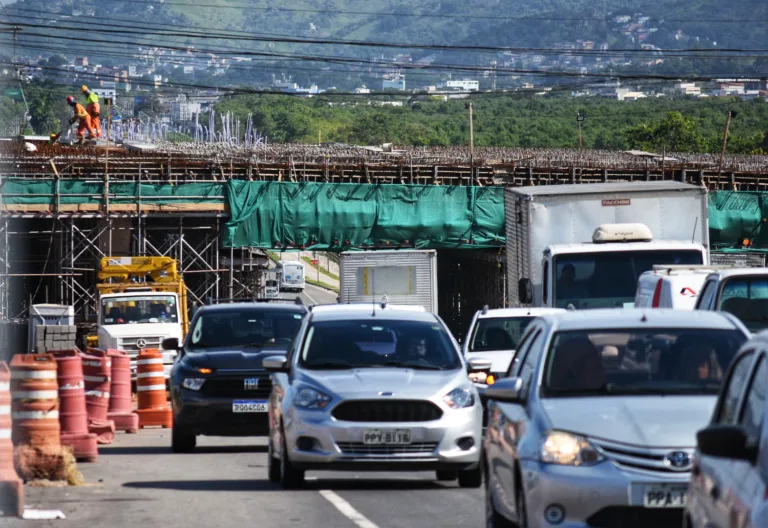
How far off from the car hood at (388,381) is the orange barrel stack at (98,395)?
20.4ft

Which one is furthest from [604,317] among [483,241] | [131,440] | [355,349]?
[483,241]

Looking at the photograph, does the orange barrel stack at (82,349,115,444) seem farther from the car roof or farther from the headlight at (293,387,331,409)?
the car roof

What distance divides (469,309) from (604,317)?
147 feet

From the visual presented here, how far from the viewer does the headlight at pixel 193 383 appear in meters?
17.7

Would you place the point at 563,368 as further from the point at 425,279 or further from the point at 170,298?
the point at 425,279

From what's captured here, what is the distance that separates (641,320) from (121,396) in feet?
43.8

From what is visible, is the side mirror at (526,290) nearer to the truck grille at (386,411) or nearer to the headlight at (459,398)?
the headlight at (459,398)

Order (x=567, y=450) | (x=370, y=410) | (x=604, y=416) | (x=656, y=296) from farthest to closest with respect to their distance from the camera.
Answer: (x=656, y=296)
(x=370, y=410)
(x=604, y=416)
(x=567, y=450)

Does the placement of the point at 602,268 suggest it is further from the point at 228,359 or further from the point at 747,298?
the point at 228,359

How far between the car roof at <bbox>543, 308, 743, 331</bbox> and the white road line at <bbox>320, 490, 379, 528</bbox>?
234 cm

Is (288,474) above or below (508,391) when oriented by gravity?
below

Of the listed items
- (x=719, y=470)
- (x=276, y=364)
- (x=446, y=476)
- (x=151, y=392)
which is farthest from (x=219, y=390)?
(x=719, y=470)

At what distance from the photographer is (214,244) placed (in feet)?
179

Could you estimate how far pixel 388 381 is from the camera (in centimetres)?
1371
